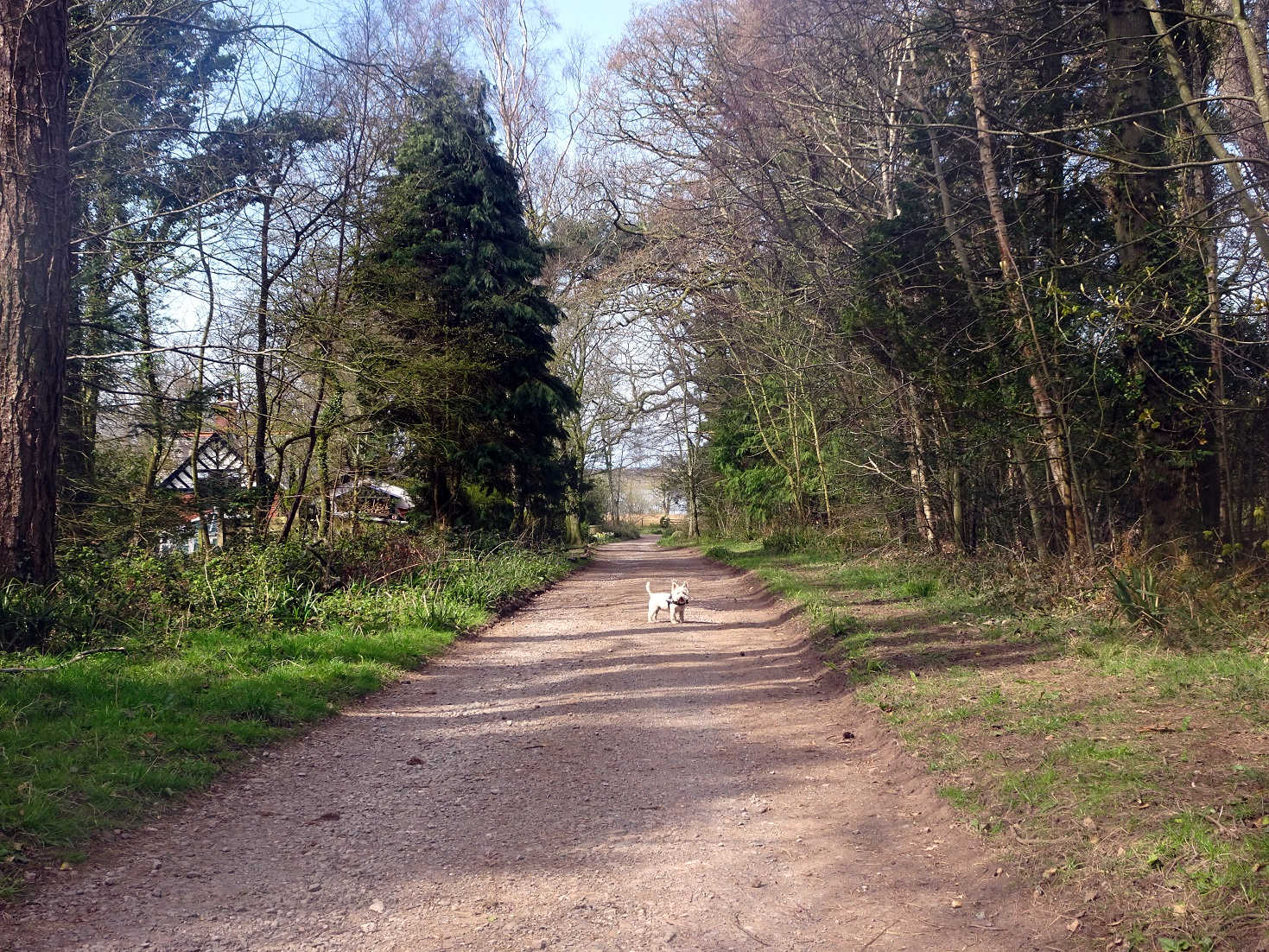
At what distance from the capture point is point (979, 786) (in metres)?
5.23

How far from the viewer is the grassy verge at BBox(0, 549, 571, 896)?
4.70 meters

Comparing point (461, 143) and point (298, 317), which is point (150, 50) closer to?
point (298, 317)

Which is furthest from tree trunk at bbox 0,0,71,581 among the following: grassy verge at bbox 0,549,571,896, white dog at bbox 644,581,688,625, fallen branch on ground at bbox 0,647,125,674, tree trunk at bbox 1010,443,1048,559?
tree trunk at bbox 1010,443,1048,559

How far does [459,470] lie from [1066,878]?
17997mm

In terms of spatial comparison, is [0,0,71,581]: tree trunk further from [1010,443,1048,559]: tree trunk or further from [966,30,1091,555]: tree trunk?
[1010,443,1048,559]: tree trunk

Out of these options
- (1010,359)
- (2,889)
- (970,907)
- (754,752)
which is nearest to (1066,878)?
(970,907)

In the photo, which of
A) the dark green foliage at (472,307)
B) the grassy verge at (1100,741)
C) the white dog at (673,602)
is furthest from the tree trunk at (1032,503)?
the dark green foliage at (472,307)

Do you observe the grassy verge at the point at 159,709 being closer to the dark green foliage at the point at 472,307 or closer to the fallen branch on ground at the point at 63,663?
the fallen branch on ground at the point at 63,663

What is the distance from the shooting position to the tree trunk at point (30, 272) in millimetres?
8297

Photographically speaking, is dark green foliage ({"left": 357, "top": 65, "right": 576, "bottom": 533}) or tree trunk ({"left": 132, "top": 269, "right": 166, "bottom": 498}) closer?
tree trunk ({"left": 132, "top": 269, "right": 166, "bottom": 498})

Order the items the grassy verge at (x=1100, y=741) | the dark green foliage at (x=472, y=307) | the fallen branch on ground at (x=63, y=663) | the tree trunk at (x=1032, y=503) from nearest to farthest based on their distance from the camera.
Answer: the grassy verge at (x=1100, y=741), the fallen branch on ground at (x=63, y=663), the tree trunk at (x=1032, y=503), the dark green foliage at (x=472, y=307)

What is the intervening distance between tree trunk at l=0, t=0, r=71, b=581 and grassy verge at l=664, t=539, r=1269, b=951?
7655mm

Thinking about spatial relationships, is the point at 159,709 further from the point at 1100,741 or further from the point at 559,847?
the point at 1100,741

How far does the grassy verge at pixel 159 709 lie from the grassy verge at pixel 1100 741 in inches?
178
